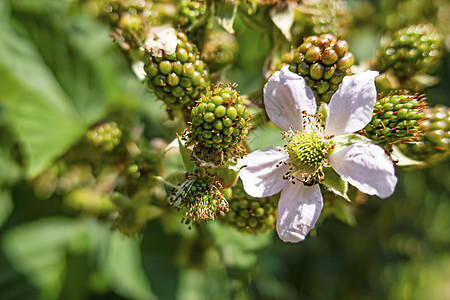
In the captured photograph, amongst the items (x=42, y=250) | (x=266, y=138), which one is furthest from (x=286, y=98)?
(x=42, y=250)

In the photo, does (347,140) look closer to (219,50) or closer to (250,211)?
(250,211)

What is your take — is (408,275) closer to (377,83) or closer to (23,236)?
(377,83)

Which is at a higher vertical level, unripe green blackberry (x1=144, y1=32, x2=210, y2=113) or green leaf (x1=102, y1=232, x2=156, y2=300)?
unripe green blackberry (x1=144, y1=32, x2=210, y2=113)

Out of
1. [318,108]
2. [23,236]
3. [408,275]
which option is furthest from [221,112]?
[408,275]

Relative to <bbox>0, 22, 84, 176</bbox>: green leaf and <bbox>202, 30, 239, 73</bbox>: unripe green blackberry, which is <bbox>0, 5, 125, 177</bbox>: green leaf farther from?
<bbox>202, 30, 239, 73</bbox>: unripe green blackberry

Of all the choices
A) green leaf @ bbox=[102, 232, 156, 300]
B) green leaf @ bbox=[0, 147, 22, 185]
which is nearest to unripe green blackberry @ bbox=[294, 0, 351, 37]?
green leaf @ bbox=[102, 232, 156, 300]
